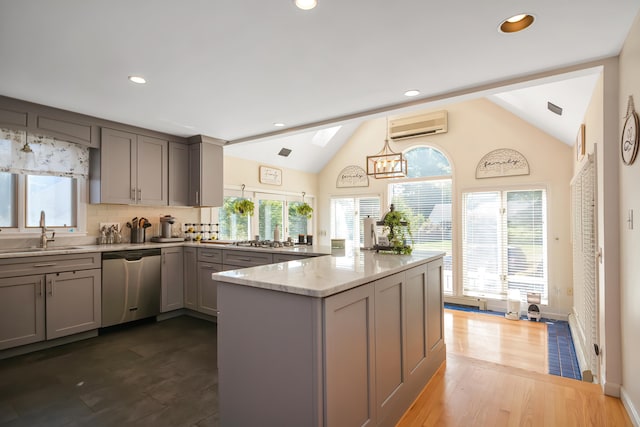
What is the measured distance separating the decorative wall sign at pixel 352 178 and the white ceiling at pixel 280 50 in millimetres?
3296

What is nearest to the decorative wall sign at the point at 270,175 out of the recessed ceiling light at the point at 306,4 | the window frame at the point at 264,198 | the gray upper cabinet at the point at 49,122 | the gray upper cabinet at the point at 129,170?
the window frame at the point at 264,198

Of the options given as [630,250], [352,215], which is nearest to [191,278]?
[352,215]

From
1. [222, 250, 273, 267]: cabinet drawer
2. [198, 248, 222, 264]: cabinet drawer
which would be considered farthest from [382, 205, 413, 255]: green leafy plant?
[198, 248, 222, 264]: cabinet drawer

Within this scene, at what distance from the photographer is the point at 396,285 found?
2.02m

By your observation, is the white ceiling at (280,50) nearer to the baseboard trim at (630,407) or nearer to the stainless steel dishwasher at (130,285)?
the stainless steel dishwasher at (130,285)

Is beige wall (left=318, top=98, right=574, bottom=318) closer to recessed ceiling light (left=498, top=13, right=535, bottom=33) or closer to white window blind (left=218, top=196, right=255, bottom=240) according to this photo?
white window blind (left=218, top=196, right=255, bottom=240)

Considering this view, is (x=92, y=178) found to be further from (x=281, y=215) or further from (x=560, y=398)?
(x=560, y=398)

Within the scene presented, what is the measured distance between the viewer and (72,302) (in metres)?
3.33

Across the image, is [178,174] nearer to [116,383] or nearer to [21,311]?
[21,311]

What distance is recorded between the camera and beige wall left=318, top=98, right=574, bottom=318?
15.9 feet

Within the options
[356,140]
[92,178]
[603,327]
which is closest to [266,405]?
[603,327]

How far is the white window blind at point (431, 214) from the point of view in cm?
582

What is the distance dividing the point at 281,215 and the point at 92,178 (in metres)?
3.28

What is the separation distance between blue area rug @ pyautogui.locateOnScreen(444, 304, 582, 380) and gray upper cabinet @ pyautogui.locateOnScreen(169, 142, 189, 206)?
15.7ft
